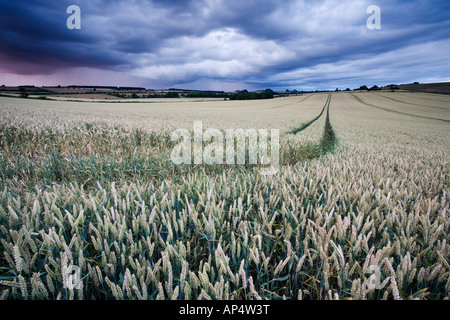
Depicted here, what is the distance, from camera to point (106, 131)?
23.1 ft

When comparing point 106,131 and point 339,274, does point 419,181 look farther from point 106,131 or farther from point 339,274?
point 106,131

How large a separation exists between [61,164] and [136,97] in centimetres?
7042

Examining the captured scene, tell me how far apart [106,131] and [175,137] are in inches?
93.4

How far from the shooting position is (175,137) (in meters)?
6.72

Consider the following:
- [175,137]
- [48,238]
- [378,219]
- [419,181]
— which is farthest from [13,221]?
[175,137]

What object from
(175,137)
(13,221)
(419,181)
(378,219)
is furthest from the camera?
(175,137)

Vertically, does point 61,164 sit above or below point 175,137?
below
